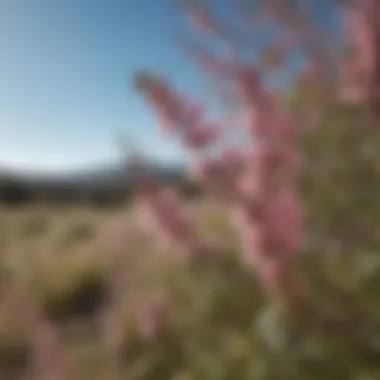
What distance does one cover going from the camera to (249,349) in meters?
0.87

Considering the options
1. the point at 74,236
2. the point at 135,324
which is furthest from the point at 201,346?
the point at 74,236

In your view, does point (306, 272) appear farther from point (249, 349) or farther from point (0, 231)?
point (0, 231)

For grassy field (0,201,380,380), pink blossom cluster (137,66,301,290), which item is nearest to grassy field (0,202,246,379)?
grassy field (0,201,380,380)

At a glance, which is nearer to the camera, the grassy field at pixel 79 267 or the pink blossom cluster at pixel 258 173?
the pink blossom cluster at pixel 258 173

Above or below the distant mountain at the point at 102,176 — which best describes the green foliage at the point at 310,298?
below

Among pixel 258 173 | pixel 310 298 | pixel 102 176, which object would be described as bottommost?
pixel 310 298

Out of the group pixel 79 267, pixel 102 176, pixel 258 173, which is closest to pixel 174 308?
pixel 102 176

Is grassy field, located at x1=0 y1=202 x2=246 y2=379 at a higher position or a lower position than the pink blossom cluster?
higher

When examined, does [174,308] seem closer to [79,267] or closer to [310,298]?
[310,298]

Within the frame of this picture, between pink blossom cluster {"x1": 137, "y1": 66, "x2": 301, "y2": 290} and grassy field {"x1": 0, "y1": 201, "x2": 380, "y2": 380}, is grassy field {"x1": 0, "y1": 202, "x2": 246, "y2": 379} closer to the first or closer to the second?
grassy field {"x1": 0, "y1": 201, "x2": 380, "y2": 380}

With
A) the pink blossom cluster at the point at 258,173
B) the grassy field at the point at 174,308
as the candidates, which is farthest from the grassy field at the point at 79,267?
the pink blossom cluster at the point at 258,173

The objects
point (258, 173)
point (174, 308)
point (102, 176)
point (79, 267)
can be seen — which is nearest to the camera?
point (258, 173)

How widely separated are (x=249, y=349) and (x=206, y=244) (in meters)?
0.14

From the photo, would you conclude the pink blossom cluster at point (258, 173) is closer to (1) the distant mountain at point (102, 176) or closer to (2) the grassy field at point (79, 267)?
(1) the distant mountain at point (102, 176)
